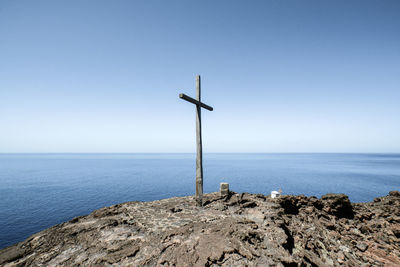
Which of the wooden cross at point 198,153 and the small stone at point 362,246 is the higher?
the wooden cross at point 198,153

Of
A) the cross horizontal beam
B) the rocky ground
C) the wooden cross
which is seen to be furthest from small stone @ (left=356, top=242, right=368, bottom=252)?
the cross horizontal beam

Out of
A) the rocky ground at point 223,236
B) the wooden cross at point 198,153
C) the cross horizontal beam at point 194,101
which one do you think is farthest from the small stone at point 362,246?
the cross horizontal beam at point 194,101

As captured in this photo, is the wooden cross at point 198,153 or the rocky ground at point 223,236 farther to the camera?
the wooden cross at point 198,153

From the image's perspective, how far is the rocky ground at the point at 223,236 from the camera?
5.61m

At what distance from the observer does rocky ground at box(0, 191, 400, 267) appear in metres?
5.61

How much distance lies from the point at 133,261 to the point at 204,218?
12.1ft

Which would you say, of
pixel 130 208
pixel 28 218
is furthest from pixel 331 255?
pixel 28 218

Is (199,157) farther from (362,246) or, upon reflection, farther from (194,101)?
(362,246)

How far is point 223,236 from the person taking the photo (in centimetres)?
634

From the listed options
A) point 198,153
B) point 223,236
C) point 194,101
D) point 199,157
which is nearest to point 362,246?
point 223,236

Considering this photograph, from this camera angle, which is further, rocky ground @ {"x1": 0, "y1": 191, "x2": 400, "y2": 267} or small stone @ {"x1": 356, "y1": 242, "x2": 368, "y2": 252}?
small stone @ {"x1": 356, "y1": 242, "x2": 368, "y2": 252}

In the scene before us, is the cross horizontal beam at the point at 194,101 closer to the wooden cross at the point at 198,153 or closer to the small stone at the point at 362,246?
the wooden cross at the point at 198,153

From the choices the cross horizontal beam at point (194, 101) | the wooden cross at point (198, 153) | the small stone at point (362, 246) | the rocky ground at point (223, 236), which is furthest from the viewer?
the wooden cross at point (198, 153)

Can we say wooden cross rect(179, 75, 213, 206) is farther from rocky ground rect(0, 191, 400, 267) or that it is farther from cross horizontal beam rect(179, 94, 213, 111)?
rocky ground rect(0, 191, 400, 267)
